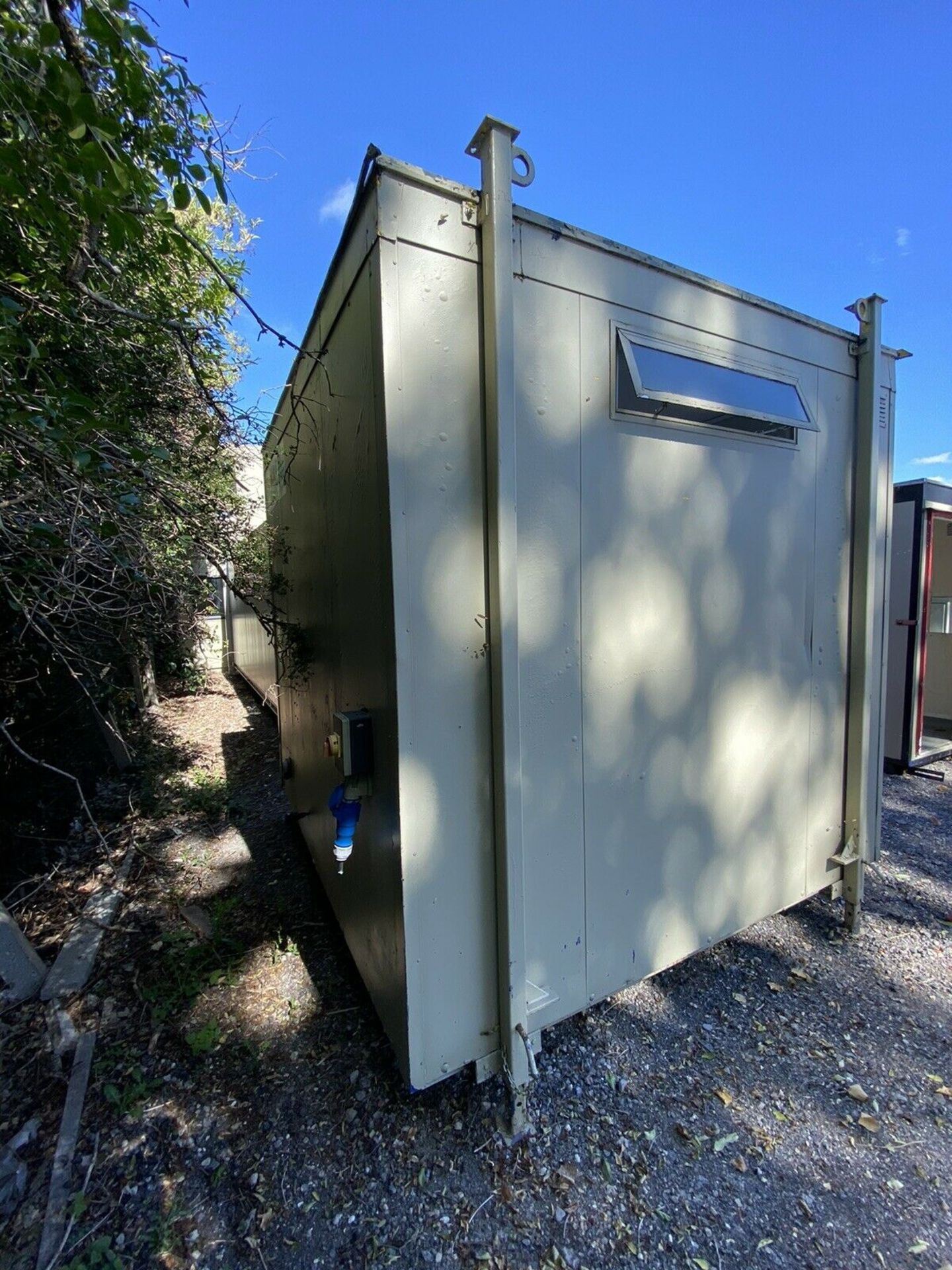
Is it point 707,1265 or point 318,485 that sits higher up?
point 318,485

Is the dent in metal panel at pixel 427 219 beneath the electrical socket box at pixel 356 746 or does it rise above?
→ above

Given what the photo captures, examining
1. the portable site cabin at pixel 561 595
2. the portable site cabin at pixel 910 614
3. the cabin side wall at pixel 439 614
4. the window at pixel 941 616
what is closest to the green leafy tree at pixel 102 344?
the portable site cabin at pixel 561 595

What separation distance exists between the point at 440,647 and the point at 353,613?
0.53 meters

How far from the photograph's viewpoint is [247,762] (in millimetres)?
5285

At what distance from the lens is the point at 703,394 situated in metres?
1.84

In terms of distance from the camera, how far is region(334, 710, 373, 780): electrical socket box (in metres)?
1.58

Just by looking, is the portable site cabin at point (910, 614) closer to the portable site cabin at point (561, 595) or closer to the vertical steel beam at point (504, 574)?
the portable site cabin at point (561, 595)

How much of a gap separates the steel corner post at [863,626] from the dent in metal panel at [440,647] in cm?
193

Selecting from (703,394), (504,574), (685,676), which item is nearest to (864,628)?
(685,676)

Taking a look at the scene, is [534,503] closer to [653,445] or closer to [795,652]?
[653,445]

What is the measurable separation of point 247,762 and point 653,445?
4944 mm

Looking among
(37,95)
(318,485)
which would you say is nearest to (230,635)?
(318,485)

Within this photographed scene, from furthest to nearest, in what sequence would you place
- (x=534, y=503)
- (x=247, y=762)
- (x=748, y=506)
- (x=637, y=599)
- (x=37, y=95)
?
(x=247, y=762) → (x=748, y=506) → (x=637, y=599) → (x=534, y=503) → (x=37, y=95)

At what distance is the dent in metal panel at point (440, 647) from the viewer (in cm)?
137
